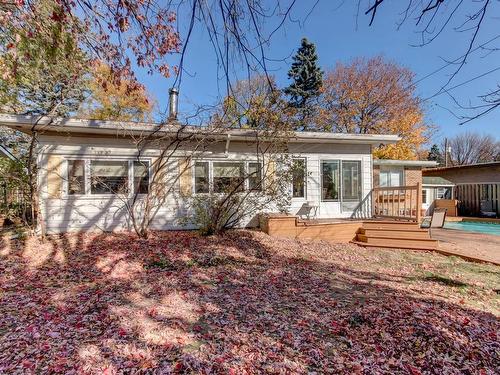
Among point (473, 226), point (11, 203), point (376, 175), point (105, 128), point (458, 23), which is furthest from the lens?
point (473, 226)

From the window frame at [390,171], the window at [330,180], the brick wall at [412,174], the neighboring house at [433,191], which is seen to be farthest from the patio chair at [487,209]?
the window at [330,180]

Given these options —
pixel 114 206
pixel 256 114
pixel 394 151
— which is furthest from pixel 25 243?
pixel 394 151

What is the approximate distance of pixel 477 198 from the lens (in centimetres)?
1543

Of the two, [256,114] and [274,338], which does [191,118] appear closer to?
[256,114]

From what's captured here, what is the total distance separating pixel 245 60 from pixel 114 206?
6.32 meters

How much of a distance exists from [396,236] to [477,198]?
12.1 meters

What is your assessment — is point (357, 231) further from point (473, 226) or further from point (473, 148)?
point (473, 148)

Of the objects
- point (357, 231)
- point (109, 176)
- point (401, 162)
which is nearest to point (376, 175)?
point (401, 162)

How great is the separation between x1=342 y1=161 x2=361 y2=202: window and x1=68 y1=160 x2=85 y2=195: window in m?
7.23

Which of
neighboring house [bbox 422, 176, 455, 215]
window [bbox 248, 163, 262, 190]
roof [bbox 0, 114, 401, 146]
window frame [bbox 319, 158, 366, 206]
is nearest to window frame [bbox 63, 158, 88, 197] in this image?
roof [bbox 0, 114, 401, 146]

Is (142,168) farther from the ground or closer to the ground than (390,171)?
closer to the ground

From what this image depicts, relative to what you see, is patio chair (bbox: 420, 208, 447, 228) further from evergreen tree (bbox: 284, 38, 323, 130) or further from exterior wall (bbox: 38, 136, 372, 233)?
evergreen tree (bbox: 284, 38, 323, 130)

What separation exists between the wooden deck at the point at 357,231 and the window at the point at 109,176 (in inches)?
151

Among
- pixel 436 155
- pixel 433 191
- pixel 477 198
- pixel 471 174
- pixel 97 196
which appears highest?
pixel 436 155
